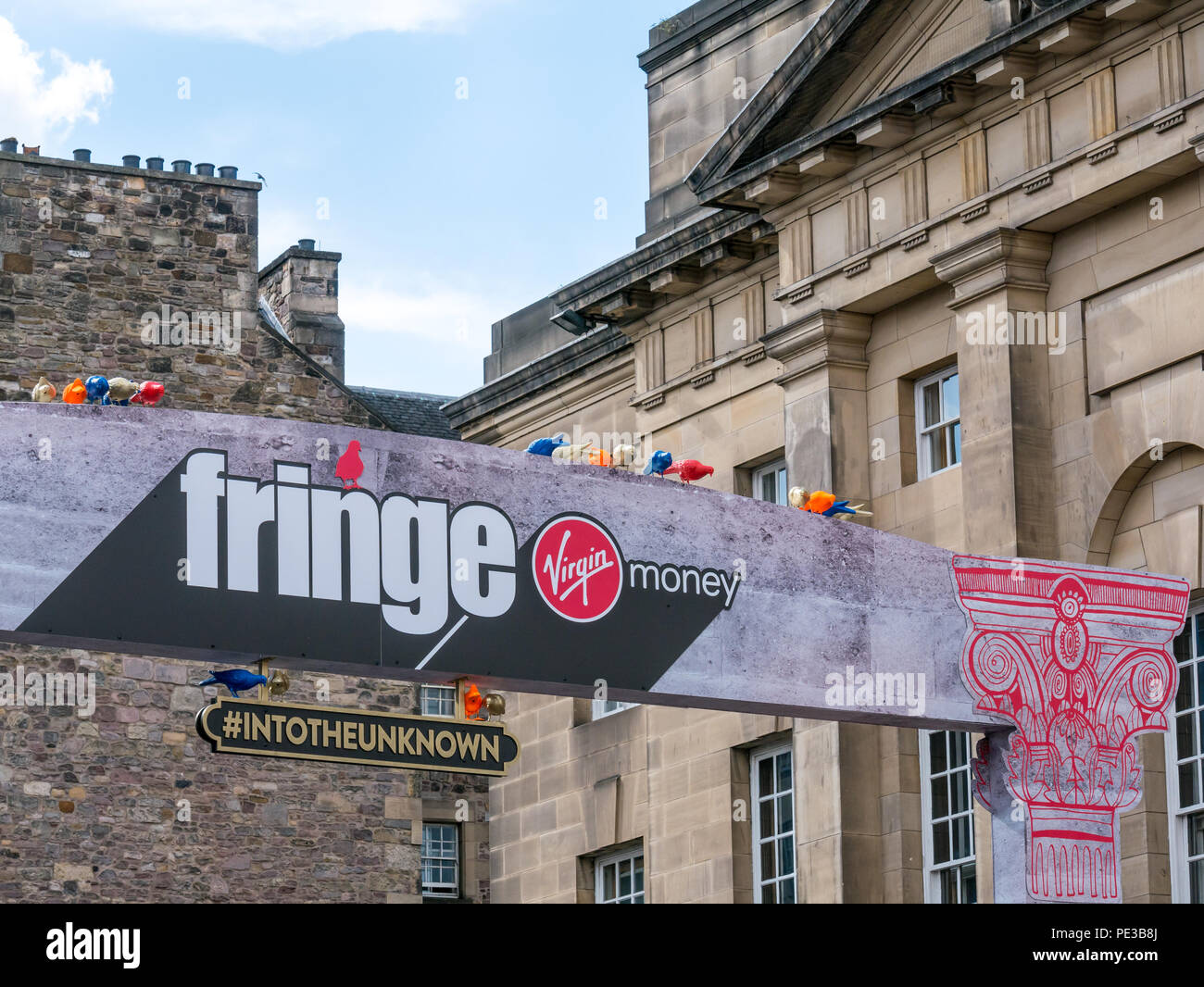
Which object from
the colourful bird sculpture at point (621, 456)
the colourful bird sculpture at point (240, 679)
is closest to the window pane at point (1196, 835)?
the colourful bird sculpture at point (621, 456)

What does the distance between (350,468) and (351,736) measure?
6.50 ft

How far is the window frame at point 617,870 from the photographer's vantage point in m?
29.1

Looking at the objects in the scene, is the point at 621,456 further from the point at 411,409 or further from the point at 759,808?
the point at 411,409

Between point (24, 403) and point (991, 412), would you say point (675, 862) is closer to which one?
point (991, 412)

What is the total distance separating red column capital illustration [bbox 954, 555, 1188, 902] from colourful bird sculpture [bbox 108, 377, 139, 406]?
20.2 ft

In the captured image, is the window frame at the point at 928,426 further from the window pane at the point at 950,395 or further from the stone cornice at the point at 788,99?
the stone cornice at the point at 788,99

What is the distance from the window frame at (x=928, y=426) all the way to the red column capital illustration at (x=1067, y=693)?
19.2 feet

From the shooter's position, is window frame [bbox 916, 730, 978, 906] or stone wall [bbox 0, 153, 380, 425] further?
stone wall [bbox 0, 153, 380, 425]

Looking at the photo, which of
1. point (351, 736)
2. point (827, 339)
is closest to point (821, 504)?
point (351, 736)

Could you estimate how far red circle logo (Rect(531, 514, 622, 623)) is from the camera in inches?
683

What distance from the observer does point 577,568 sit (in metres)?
17.5

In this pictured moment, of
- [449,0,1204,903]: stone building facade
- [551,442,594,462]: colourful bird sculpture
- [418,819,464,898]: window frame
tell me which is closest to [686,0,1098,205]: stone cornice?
[449,0,1204,903]: stone building facade

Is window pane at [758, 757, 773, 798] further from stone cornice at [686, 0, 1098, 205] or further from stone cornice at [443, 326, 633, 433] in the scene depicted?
stone cornice at [686, 0, 1098, 205]
